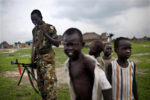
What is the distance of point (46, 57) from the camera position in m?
2.86

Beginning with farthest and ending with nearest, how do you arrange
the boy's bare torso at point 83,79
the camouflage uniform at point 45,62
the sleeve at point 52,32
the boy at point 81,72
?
the sleeve at point 52,32 < the camouflage uniform at point 45,62 < the boy's bare torso at point 83,79 < the boy at point 81,72

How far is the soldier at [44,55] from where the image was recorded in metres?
2.78

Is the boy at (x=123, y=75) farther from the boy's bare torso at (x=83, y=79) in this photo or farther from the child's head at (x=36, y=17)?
the child's head at (x=36, y=17)

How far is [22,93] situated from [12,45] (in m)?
50.4

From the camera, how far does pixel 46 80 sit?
2781mm

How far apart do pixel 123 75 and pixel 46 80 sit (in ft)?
5.23

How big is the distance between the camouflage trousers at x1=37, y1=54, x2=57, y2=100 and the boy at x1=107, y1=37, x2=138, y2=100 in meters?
1.32

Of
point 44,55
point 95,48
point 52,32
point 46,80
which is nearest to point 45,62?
point 44,55

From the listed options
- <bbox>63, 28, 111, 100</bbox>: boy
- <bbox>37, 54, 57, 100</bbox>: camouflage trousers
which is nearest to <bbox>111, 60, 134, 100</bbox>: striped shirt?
<bbox>63, 28, 111, 100</bbox>: boy

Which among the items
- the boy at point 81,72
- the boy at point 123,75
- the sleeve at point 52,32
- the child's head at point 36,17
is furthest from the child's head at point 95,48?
the child's head at point 36,17

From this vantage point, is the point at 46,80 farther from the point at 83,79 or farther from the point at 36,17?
the point at 83,79

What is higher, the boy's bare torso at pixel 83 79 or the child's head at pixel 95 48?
the child's head at pixel 95 48

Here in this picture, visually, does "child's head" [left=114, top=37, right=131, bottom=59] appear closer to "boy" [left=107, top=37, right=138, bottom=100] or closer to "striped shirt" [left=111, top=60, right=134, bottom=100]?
"boy" [left=107, top=37, right=138, bottom=100]

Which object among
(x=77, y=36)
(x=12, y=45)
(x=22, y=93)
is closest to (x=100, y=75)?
(x=77, y=36)
